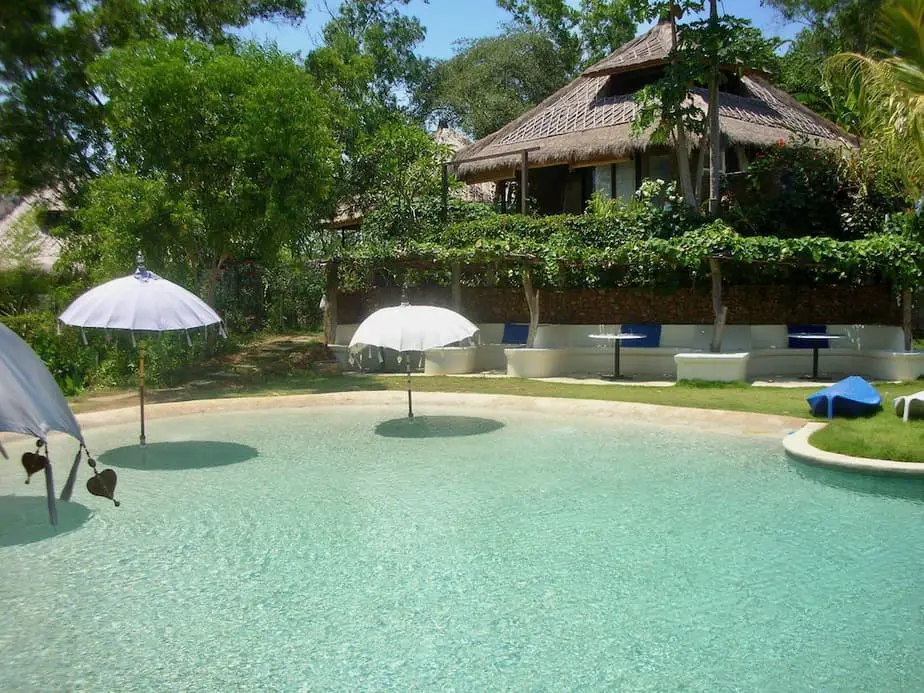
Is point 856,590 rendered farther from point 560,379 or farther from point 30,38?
point 30,38

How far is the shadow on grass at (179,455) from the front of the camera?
947 cm

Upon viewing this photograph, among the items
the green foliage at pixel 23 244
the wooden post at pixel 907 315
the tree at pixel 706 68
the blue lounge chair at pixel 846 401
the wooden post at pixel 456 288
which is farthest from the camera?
the green foliage at pixel 23 244

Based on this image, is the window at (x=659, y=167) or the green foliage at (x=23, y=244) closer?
the window at (x=659, y=167)

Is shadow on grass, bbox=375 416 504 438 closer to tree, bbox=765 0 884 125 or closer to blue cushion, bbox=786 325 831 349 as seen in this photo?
blue cushion, bbox=786 325 831 349

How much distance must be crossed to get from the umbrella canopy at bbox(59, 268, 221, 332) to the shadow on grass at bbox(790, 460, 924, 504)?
22.4ft

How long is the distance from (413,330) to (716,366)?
6.50 m

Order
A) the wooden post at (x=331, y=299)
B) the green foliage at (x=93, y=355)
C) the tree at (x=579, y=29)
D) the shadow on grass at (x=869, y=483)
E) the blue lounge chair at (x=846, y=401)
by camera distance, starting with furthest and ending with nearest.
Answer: the tree at (x=579, y=29), the wooden post at (x=331, y=299), the green foliage at (x=93, y=355), the blue lounge chair at (x=846, y=401), the shadow on grass at (x=869, y=483)

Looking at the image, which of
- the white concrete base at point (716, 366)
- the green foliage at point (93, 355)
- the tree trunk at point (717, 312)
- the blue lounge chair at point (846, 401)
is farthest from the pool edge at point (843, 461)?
the green foliage at point (93, 355)

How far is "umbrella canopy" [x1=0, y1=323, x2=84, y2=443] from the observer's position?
5242mm

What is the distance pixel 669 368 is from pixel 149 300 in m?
10.4

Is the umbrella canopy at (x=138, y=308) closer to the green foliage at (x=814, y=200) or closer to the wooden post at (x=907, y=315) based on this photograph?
the green foliage at (x=814, y=200)

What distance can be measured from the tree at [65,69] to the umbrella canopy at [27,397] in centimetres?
1355

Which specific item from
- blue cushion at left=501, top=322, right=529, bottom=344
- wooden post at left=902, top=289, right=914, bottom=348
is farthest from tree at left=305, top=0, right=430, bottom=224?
wooden post at left=902, top=289, right=914, bottom=348

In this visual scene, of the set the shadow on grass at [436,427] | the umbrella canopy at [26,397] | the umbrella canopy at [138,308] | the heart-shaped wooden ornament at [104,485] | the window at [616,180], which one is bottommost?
the shadow on grass at [436,427]
